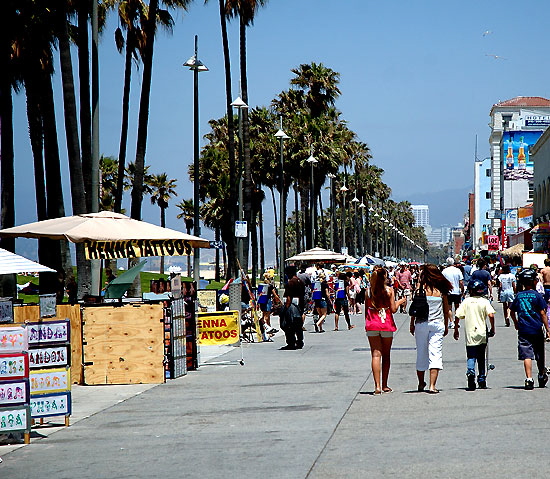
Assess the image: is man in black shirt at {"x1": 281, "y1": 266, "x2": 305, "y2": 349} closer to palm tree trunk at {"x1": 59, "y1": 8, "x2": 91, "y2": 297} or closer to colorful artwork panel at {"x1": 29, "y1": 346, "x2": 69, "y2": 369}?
palm tree trunk at {"x1": 59, "y1": 8, "x2": 91, "y2": 297}

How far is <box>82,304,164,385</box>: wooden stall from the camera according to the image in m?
15.8

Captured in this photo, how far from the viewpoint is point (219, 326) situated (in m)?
19.0

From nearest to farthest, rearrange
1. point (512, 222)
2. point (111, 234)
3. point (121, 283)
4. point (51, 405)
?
point (51, 405)
point (111, 234)
point (121, 283)
point (512, 222)

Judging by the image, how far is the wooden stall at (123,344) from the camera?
1578cm

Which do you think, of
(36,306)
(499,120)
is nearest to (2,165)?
(36,306)

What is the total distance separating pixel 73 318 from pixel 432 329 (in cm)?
560

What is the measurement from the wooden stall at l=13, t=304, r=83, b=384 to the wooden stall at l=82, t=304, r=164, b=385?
91mm

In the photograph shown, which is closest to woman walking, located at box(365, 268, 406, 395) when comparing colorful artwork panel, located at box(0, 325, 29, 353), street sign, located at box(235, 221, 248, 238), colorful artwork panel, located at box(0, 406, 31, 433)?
colorful artwork panel, located at box(0, 325, 29, 353)

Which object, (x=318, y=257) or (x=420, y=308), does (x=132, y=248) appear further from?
(x=318, y=257)

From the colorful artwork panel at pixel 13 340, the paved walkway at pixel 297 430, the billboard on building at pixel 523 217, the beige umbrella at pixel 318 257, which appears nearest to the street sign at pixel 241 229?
the beige umbrella at pixel 318 257

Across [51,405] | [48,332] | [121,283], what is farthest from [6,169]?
[51,405]

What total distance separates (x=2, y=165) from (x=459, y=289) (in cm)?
1383

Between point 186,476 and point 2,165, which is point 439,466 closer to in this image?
point 186,476

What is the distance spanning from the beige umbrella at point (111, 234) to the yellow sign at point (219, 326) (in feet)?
4.50
